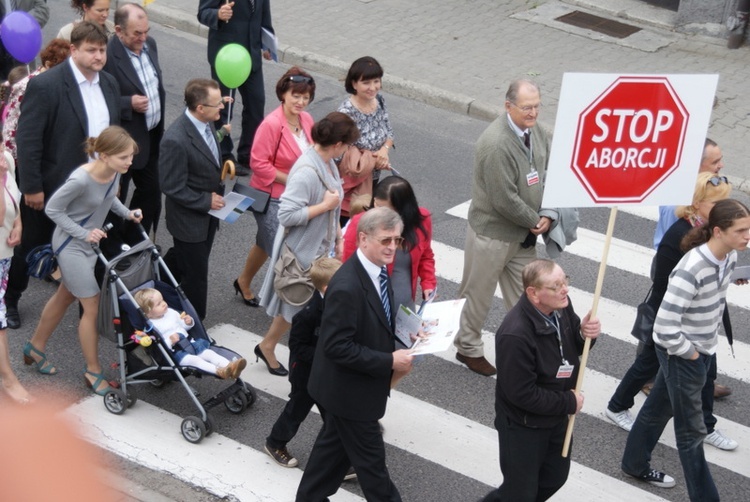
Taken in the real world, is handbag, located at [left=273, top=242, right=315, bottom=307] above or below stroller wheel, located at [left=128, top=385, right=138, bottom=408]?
above

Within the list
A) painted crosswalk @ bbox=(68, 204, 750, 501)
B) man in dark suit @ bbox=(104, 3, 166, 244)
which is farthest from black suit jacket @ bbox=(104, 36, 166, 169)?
painted crosswalk @ bbox=(68, 204, 750, 501)

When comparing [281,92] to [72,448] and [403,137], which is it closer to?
[403,137]

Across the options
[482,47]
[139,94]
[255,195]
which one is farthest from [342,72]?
[255,195]

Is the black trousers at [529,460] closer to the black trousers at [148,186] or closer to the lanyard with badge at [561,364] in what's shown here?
the lanyard with badge at [561,364]

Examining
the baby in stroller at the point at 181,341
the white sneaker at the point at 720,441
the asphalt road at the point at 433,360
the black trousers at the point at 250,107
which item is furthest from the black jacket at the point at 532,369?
the black trousers at the point at 250,107

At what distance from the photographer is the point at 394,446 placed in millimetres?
6781

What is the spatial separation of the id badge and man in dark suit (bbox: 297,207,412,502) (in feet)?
2.42

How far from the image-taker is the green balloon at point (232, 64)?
935 cm

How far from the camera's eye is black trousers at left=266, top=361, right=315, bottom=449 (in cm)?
607

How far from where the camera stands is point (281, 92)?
774 cm

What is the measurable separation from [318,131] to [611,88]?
2182 millimetres

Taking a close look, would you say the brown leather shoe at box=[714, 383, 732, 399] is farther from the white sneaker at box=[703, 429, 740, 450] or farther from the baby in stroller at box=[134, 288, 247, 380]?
the baby in stroller at box=[134, 288, 247, 380]

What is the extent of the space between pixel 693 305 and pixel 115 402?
3539 mm

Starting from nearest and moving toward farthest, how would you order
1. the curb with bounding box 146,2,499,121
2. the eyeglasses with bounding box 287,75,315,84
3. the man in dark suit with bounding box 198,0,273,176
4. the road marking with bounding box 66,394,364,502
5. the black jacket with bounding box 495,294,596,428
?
the black jacket with bounding box 495,294,596,428, the road marking with bounding box 66,394,364,502, the eyeglasses with bounding box 287,75,315,84, the man in dark suit with bounding box 198,0,273,176, the curb with bounding box 146,2,499,121
